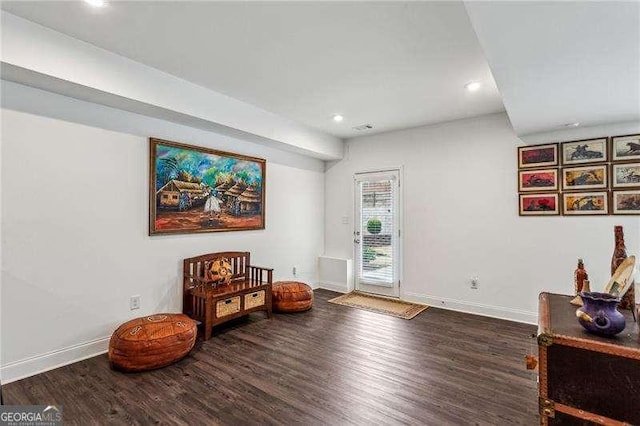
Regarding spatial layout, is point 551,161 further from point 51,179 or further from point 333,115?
point 51,179

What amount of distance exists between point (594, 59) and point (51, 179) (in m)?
4.29

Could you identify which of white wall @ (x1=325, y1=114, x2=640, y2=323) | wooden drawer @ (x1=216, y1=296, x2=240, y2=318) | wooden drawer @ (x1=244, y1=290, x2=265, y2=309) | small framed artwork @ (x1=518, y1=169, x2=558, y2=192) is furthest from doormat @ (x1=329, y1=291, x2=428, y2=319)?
small framed artwork @ (x1=518, y1=169, x2=558, y2=192)

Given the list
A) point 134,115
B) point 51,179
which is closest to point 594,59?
point 134,115

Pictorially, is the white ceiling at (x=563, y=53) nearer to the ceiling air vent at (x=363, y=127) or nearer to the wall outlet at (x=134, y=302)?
the ceiling air vent at (x=363, y=127)

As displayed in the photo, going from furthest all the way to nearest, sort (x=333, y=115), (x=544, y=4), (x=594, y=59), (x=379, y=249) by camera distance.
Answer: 1. (x=379, y=249)
2. (x=333, y=115)
3. (x=594, y=59)
4. (x=544, y=4)

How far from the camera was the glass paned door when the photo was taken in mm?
5012

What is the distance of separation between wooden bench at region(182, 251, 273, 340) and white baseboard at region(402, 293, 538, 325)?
91.5 inches

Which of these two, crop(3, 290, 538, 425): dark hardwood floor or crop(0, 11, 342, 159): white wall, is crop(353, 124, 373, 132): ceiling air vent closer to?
crop(0, 11, 342, 159): white wall

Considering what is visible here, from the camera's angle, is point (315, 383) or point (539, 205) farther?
point (539, 205)

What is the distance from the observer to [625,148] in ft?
11.2

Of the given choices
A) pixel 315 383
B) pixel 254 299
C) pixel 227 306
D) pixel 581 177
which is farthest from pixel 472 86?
pixel 227 306

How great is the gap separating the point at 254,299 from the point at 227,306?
15.8 inches

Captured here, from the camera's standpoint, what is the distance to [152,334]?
271cm

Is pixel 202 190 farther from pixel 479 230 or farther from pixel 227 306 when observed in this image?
pixel 479 230
